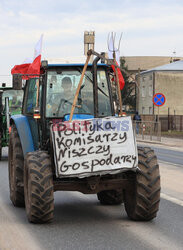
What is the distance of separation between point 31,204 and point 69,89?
1978 mm

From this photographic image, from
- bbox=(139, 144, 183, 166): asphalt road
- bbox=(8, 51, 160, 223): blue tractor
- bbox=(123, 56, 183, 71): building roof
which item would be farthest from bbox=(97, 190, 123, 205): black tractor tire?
bbox=(123, 56, 183, 71): building roof

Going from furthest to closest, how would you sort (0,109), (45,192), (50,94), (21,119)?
(0,109), (21,119), (50,94), (45,192)

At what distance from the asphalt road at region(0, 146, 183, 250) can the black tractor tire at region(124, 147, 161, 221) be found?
17 centimetres

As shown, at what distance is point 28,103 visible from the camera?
9.99m

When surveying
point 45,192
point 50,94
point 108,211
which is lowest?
point 108,211

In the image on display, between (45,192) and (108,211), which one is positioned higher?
(45,192)

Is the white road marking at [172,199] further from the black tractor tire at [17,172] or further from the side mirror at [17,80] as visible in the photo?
the side mirror at [17,80]

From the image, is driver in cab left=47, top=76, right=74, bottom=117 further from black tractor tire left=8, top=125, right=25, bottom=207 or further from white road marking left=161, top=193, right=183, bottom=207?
white road marking left=161, top=193, right=183, bottom=207

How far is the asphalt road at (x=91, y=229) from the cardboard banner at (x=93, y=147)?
73 cm

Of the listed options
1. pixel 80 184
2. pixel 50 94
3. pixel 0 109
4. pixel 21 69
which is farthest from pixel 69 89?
pixel 0 109

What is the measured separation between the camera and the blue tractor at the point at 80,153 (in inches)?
303

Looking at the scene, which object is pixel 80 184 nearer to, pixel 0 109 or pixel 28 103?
pixel 28 103

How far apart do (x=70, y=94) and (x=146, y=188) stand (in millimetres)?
1899

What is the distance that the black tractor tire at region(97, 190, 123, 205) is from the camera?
32.0ft
